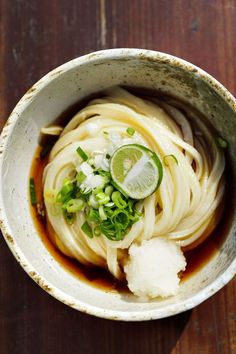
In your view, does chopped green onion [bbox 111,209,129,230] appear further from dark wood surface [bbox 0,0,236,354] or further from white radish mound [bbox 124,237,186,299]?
dark wood surface [bbox 0,0,236,354]

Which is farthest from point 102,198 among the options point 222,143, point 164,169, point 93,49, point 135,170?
point 93,49

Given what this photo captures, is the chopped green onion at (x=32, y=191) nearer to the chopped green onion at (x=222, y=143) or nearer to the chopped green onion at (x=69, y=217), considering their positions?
the chopped green onion at (x=69, y=217)

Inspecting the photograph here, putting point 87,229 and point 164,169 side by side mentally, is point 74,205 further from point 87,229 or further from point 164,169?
point 164,169

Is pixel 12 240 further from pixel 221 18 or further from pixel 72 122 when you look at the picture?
pixel 221 18

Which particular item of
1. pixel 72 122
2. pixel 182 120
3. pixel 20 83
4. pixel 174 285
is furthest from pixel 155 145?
pixel 20 83

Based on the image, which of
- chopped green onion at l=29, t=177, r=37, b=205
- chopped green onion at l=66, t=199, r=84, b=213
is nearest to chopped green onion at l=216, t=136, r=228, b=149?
chopped green onion at l=66, t=199, r=84, b=213

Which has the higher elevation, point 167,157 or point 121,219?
point 167,157
